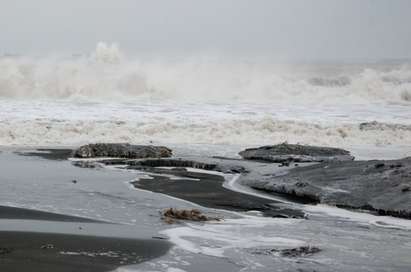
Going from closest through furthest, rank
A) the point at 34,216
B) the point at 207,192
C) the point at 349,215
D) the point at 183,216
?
Answer: the point at 34,216 → the point at 183,216 → the point at 349,215 → the point at 207,192

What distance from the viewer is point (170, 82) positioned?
115ft

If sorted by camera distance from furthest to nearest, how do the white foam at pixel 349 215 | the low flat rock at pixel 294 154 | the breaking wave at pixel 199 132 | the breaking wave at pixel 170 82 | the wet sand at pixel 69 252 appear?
the breaking wave at pixel 170 82, the breaking wave at pixel 199 132, the low flat rock at pixel 294 154, the white foam at pixel 349 215, the wet sand at pixel 69 252

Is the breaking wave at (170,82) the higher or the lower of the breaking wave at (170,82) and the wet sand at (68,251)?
the higher

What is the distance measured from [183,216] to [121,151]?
539 cm

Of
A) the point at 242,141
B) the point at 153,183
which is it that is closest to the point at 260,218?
the point at 153,183

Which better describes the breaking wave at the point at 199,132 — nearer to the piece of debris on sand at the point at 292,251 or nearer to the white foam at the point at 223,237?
the white foam at the point at 223,237

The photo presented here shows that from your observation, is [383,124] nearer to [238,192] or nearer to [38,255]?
[238,192]

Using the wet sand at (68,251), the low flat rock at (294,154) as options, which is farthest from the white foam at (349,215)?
the low flat rock at (294,154)

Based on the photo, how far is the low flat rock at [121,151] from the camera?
1212cm

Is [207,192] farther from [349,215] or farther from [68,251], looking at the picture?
[68,251]

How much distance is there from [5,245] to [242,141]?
1095 centimetres

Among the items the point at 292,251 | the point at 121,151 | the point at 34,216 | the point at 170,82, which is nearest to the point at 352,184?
the point at 292,251

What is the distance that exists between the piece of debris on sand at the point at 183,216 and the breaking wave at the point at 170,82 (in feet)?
68.3

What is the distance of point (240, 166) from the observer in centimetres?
1105
